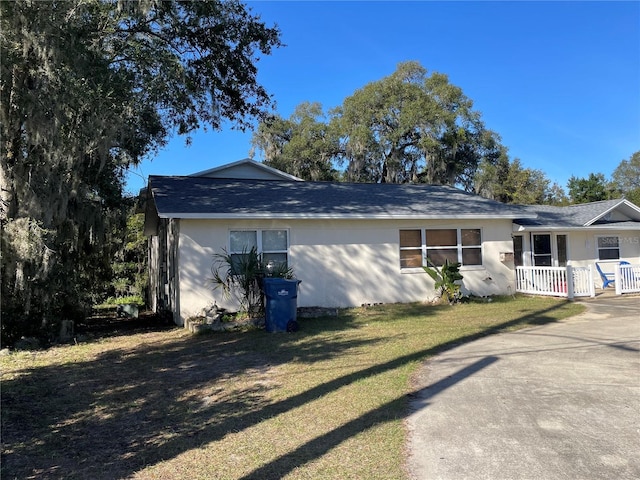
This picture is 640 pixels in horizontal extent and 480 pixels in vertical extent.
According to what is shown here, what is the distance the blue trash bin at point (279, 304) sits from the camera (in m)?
10.1

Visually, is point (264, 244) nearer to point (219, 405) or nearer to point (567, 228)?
point (219, 405)

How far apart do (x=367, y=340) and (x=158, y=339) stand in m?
4.38

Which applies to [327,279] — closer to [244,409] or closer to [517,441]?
[244,409]

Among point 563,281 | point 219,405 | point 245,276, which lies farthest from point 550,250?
point 219,405

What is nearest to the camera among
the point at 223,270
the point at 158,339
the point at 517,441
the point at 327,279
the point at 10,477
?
the point at 10,477

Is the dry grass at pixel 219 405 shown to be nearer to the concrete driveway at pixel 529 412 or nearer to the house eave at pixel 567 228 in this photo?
the concrete driveway at pixel 529 412

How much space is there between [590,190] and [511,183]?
7.17 metres

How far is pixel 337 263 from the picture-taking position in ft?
43.9

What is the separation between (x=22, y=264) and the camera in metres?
7.80

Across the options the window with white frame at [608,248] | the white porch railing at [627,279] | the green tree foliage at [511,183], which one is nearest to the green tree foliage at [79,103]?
the white porch railing at [627,279]

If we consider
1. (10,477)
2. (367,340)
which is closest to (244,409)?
(10,477)

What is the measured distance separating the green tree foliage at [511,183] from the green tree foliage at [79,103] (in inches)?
922

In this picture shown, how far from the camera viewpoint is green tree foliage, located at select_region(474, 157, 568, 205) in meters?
33.2

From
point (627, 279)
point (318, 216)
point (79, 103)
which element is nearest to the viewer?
point (79, 103)
